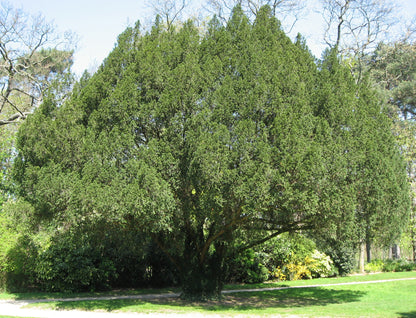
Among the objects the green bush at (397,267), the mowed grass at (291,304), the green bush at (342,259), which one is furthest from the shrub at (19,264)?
the green bush at (397,267)

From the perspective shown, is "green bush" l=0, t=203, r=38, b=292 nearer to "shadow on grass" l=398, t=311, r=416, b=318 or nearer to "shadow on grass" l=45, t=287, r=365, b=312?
"shadow on grass" l=45, t=287, r=365, b=312

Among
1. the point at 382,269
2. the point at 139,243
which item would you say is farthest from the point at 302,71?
the point at 382,269

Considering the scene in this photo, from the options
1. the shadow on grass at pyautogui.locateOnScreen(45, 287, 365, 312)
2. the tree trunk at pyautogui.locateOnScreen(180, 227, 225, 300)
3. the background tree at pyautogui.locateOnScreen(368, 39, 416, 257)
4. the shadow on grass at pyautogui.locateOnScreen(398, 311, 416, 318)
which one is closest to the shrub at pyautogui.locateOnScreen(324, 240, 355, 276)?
the background tree at pyautogui.locateOnScreen(368, 39, 416, 257)

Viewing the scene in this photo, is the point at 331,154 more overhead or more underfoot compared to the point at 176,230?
more overhead

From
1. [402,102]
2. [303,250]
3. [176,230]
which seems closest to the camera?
[176,230]

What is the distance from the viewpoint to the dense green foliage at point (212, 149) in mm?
8797

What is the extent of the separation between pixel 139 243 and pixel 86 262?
103 inches

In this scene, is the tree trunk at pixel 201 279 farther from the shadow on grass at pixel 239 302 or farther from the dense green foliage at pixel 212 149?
the shadow on grass at pixel 239 302

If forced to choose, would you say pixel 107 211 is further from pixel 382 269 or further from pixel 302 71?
pixel 382 269

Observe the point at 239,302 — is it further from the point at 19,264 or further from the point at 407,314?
the point at 19,264

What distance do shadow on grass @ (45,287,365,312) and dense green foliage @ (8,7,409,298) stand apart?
0.91 meters

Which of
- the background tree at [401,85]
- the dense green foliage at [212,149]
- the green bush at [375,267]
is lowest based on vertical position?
the green bush at [375,267]

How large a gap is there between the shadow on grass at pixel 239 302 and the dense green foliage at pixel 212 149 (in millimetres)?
910

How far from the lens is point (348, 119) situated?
10195 millimetres
